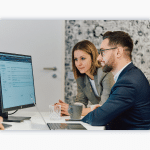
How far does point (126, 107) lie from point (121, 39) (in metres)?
0.61

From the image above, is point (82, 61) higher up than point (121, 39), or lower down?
lower down

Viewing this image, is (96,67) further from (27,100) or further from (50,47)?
(27,100)

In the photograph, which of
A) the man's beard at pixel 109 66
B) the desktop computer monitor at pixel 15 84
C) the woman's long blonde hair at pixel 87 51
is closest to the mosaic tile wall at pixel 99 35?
the woman's long blonde hair at pixel 87 51

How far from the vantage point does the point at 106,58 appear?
1.65m

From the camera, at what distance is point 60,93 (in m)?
1.76

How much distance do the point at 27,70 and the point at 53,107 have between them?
367 millimetres

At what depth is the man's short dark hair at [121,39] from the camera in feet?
5.32

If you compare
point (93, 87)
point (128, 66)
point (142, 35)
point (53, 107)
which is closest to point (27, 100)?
point (53, 107)

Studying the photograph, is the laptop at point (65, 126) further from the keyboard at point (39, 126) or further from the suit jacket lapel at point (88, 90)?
the suit jacket lapel at point (88, 90)

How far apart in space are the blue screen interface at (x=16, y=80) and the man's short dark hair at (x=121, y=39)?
708 millimetres

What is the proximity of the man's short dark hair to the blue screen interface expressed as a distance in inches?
27.9

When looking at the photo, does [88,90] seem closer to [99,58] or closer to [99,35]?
[99,58]

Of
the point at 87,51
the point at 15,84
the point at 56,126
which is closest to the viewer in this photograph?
the point at 56,126

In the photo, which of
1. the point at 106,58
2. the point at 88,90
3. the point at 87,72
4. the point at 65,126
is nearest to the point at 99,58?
the point at 106,58
